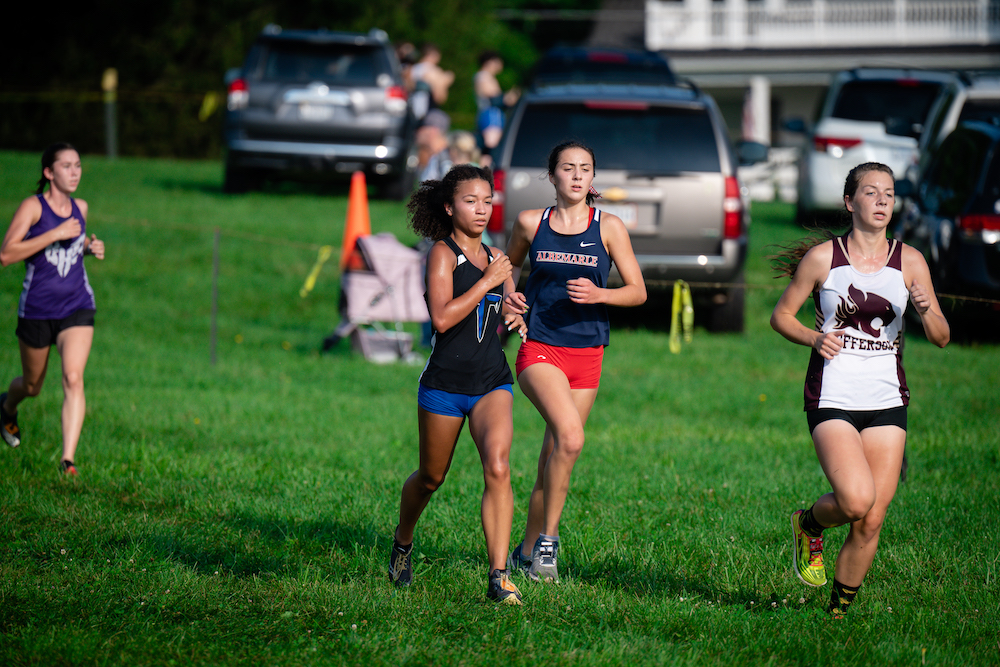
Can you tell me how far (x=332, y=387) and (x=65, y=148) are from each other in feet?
11.1

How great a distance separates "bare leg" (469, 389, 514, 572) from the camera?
14.9 feet

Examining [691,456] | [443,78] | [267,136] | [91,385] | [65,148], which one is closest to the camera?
[65,148]

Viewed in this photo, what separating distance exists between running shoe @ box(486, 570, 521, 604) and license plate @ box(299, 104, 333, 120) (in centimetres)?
1260

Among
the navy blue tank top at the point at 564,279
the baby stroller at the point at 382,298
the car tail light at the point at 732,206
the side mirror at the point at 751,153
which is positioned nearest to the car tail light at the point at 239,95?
the baby stroller at the point at 382,298

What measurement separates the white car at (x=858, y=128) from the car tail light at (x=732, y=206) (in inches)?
237

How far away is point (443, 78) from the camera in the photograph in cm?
1919

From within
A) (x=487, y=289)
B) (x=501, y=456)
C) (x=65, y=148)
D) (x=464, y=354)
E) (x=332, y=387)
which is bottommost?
(x=332, y=387)

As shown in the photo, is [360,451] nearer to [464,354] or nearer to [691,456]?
[691,456]

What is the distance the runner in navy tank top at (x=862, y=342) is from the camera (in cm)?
443

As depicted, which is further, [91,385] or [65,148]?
[91,385]

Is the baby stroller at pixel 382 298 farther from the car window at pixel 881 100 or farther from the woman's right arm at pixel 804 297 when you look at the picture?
the car window at pixel 881 100

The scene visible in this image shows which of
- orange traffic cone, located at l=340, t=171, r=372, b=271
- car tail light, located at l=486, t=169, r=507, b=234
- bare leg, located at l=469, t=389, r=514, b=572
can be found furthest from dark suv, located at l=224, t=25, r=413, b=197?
bare leg, located at l=469, t=389, r=514, b=572

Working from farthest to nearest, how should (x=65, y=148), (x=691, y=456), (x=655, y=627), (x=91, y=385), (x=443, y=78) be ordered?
(x=443, y=78) < (x=91, y=385) < (x=691, y=456) < (x=65, y=148) < (x=655, y=627)

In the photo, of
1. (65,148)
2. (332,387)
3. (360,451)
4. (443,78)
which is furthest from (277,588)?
(443,78)
